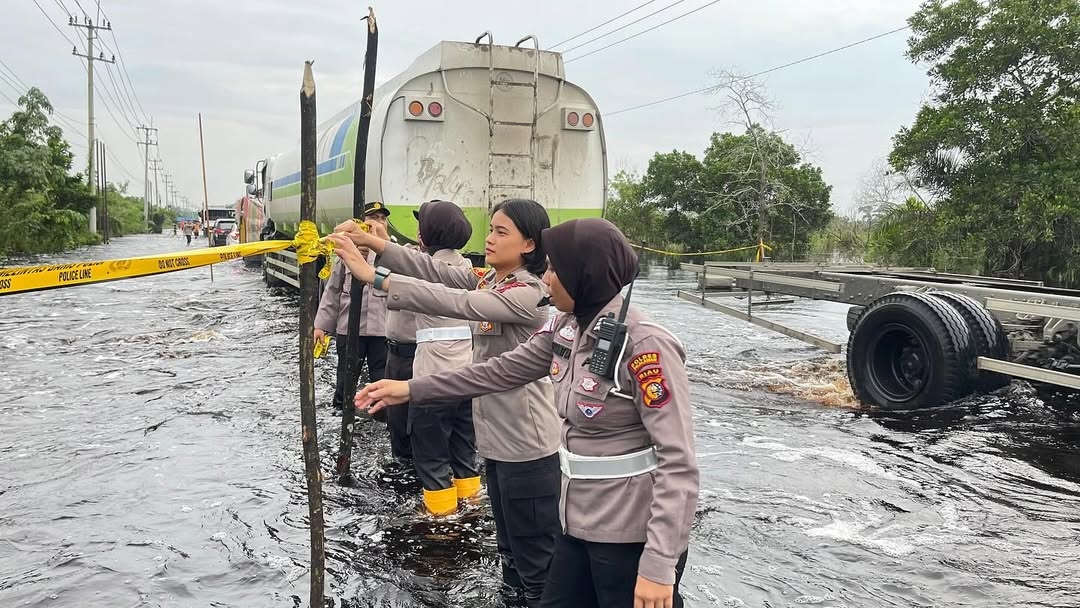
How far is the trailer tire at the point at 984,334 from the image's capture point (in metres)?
6.74

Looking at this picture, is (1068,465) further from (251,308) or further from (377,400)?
(251,308)

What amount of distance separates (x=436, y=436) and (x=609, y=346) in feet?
8.60

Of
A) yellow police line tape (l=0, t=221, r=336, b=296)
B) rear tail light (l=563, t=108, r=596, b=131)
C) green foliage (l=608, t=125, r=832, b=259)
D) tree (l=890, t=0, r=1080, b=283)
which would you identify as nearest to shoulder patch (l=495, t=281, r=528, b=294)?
yellow police line tape (l=0, t=221, r=336, b=296)

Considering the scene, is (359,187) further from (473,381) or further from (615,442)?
(615,442)

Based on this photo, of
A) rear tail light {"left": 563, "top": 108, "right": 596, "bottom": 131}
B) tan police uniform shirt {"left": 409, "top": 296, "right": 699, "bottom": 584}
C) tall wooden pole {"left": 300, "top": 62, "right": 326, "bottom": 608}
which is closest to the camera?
tan police uniform shirt {"left": 409, "top": 296, "right": 699, "bottom": 584}

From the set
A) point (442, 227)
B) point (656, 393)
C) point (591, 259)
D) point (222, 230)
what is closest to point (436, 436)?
point (442, 227)

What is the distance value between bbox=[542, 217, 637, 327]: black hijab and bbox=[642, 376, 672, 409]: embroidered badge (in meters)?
0.34

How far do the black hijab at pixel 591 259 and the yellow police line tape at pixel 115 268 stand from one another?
3.63ft

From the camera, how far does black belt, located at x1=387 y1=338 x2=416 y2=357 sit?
5.10 metres

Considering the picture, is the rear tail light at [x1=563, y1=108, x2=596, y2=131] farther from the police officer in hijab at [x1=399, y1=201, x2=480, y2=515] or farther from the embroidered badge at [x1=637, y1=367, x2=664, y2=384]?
the embroidered badge at [x1=637, y1=367, x2=664, y2=384]

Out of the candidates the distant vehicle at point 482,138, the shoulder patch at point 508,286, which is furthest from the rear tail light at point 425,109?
the shoulder patch at point 508,286

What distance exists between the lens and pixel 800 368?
32.6 feet

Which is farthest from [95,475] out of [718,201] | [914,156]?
[718,201]

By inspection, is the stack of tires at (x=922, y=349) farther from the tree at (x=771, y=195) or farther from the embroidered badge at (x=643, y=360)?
the tree at (x=771, y=195)
